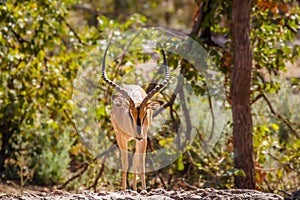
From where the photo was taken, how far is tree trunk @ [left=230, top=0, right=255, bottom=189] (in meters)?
6.39

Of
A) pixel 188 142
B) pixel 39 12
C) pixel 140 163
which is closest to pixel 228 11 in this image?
pixel 188 142

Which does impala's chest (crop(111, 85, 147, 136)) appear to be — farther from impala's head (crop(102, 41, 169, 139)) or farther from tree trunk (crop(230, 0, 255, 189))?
tree trunk (crop(230, 0, 255, 189))

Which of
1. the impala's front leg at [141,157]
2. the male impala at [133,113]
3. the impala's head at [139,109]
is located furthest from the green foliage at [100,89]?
the impala's head at [139,109]

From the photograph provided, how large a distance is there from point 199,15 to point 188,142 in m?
1.38

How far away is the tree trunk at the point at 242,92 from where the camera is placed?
6.39 m

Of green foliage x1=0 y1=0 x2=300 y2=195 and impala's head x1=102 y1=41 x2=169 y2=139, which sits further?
green foliage x1=0 y1=0 x2=300 y2=195

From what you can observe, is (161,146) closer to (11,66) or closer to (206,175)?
(206,175)

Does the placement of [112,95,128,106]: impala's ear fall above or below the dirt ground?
above

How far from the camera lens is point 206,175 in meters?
7.00

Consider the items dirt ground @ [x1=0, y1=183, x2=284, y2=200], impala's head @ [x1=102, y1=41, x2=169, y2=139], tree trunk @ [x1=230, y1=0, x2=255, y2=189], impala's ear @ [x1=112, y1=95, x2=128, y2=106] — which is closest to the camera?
dirt ground @ [x1=0, y1=183, x2=284, y2=200]

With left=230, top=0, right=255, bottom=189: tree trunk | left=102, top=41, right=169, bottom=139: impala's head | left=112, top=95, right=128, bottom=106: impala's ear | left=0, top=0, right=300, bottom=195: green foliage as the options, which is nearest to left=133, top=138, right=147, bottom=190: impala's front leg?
left=102, top=41, right=169, bottom=139: impala's head

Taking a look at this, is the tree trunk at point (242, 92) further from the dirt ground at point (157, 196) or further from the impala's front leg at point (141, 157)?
the dirt ground at point (157, 196)

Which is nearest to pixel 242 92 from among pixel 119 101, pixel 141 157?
pixel 141 157

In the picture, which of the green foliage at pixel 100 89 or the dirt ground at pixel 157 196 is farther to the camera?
the green foliage at pixel 100 89
